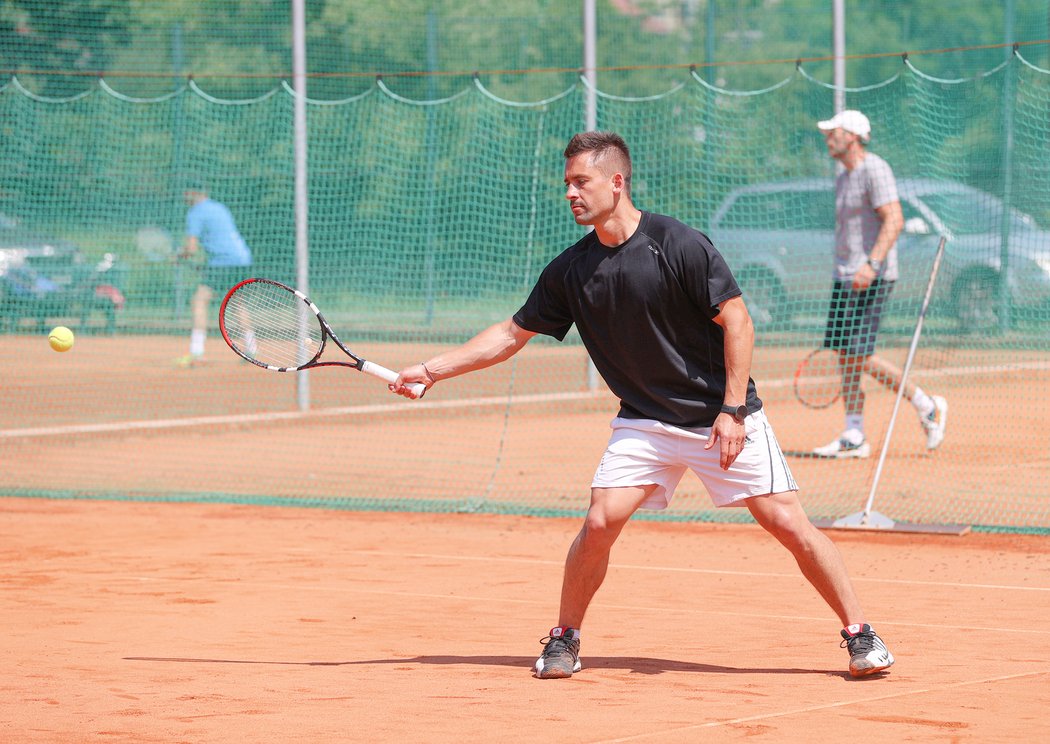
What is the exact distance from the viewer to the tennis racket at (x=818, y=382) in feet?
46.0

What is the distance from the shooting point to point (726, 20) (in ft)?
84.2

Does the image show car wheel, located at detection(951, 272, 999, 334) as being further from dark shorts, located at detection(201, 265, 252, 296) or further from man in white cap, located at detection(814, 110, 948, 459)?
dark shorts, located at detection(201, 265, 252, 296)

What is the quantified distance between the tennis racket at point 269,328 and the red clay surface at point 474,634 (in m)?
1.15

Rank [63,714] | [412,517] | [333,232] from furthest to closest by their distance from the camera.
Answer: [333,232], [412,517], [63,714]

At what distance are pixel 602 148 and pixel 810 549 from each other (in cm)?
162

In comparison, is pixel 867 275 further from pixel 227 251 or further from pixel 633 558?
pixel 227 251

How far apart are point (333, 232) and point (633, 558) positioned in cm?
780

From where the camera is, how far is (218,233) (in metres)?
15.9

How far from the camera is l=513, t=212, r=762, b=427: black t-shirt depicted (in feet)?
18.6

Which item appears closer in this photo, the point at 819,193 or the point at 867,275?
the point at 867,275

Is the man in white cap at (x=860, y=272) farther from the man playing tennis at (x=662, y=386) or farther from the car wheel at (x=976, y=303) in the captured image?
the man playing tennis at (x=662, y=386)

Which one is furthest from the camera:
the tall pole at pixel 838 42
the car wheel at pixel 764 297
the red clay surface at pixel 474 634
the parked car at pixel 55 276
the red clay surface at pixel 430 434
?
the parked car at pixel 55 276

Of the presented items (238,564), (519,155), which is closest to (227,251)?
(519,155)

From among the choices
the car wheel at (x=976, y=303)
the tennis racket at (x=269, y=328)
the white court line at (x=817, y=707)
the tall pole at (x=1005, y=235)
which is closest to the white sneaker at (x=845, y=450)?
the tall pole at (x=1005, y=235)
